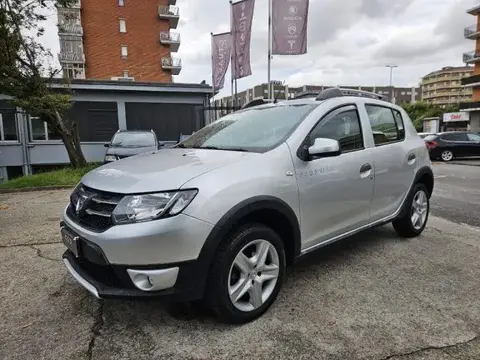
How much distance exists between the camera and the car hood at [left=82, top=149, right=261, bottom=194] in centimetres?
217

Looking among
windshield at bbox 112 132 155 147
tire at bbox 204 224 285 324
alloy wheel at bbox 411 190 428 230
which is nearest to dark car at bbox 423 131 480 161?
windshield at bbox 112 132 155 147

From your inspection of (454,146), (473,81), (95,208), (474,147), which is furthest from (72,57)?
(473,81)

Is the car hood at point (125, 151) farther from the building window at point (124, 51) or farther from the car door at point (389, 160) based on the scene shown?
the building window at point (124, 51)

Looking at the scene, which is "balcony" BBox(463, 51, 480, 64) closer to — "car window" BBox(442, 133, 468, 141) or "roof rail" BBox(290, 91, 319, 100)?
"car window" BBox(442, 133, 468, 141)

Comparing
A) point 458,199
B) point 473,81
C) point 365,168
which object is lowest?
point 458,199

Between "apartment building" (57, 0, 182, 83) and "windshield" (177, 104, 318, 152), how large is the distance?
111ft

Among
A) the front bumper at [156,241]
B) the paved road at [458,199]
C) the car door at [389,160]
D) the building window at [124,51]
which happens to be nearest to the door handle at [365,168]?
the car door at [389,160]

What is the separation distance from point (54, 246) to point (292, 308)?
9.95 feet

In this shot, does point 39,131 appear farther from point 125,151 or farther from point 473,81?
point 473,81

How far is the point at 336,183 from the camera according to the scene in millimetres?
2953

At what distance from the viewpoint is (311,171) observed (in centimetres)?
275

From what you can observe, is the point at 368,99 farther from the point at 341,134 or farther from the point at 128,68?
the point at 128,68

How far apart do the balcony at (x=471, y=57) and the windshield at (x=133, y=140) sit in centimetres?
4357

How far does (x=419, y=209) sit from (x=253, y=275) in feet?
9.16
